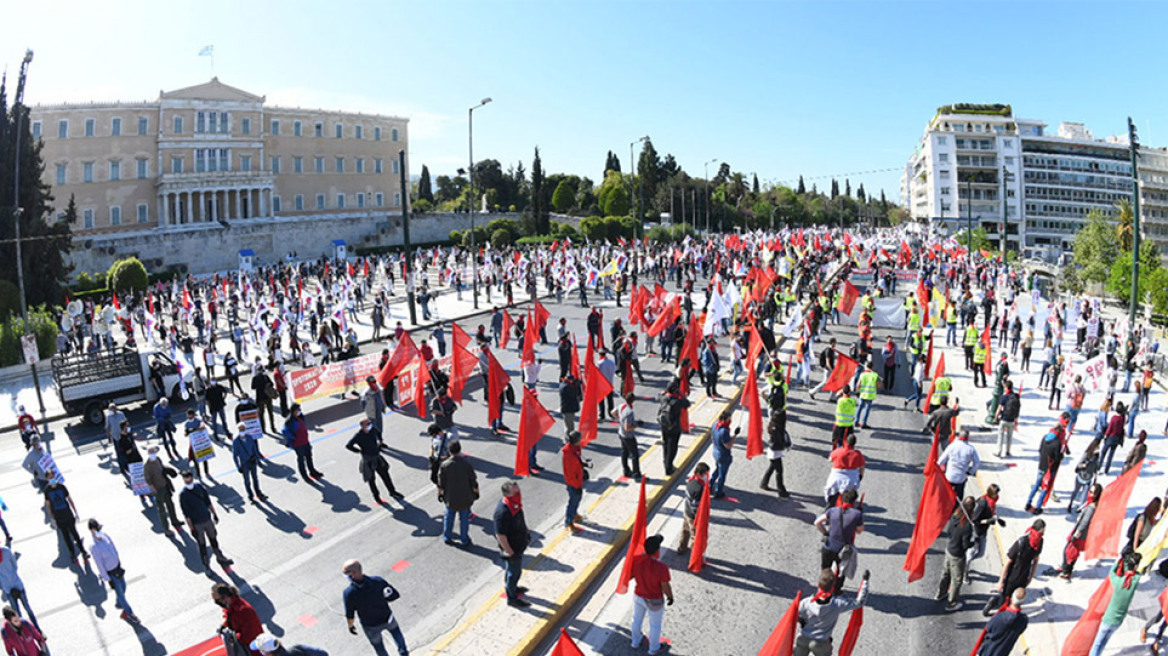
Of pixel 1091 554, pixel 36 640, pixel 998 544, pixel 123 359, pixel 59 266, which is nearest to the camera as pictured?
pixel 36 640

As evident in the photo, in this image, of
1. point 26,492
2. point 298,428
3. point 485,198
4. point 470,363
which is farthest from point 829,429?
point 485,198

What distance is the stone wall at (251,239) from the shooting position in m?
54.4

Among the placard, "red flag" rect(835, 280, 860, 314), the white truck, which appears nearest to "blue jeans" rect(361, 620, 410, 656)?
the placard

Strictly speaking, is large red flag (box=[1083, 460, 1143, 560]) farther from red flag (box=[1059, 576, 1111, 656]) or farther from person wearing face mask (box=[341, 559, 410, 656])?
person wearing face mask (box=[341, 559, 410, 656])

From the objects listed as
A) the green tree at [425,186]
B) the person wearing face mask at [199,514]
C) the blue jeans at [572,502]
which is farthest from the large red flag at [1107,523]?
the green tree at [425,186]

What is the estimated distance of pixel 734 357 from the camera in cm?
1888

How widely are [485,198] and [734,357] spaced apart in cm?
8258

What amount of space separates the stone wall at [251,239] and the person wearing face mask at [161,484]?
166 feet

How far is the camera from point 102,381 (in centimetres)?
1811

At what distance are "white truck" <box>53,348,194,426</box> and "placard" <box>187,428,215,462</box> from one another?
6.93 meters

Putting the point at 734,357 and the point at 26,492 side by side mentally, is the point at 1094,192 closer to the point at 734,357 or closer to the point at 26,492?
the point at 734,357

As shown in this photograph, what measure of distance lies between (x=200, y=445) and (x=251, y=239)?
195ft

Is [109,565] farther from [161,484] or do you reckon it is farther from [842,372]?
[842,372]

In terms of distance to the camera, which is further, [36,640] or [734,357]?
[734,357]
